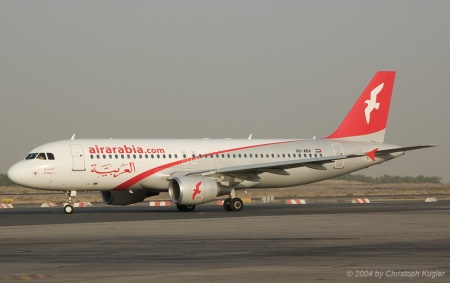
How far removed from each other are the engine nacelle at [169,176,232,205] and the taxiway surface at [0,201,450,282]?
29.8ft

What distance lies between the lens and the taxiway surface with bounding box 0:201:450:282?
16094 millimetres

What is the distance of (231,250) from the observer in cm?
2130

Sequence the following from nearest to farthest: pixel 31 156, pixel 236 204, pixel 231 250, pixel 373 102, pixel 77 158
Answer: pixel 231 250
pixel 77 158
pixel 31 156
pixel 236 204
pixel 373 102

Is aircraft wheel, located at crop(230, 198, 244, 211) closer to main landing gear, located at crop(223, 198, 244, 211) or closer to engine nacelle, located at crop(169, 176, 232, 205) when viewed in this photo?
main landing gear, located at crop(223, 198, 244, 211)

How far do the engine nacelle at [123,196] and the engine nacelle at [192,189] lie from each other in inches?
150

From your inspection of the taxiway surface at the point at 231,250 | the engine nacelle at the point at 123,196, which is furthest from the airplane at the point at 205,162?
the taxiway surface at the point at 231,250

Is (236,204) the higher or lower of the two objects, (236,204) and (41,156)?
the lower

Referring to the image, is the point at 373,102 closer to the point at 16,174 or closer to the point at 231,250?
the point at 16,174

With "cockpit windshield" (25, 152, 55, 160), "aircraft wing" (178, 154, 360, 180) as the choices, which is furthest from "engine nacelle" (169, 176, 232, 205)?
"cockpit windshield" (25, 152, 55, 160)

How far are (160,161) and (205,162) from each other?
259 cm

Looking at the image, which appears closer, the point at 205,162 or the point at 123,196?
the point at 205,162

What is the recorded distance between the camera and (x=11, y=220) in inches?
1448

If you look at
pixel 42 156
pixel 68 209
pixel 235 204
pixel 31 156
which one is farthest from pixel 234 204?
pixel 31 156

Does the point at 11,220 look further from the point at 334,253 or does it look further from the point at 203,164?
the point at 334,253
